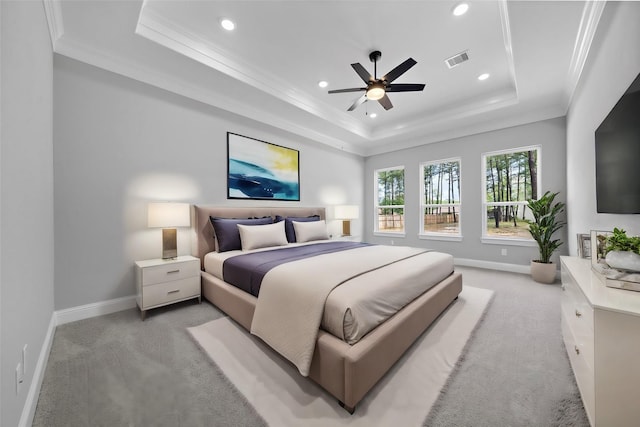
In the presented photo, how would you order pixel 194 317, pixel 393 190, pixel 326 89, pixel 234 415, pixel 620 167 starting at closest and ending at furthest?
pixel 234 415 < pixel 620 167 < pixel 194 317 < pixel 326 89 < pixel 393 190

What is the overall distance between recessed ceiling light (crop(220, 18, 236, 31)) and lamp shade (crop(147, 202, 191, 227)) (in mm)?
1969

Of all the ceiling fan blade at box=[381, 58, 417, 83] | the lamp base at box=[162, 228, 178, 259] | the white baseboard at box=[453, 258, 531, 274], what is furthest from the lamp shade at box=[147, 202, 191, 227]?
the white baseboard at box=[453, 258, 531, 274]

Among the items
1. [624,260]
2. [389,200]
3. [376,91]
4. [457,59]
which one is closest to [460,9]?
[457,59]

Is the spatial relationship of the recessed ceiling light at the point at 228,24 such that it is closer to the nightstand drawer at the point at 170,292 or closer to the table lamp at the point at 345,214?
the nightstand drawer at the point at 170,292

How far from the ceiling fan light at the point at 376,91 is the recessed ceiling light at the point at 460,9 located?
0.87m

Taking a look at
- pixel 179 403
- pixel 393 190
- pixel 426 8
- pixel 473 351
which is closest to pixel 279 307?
pixel 179 403

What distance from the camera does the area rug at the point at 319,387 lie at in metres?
1.30

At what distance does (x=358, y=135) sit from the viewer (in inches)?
202

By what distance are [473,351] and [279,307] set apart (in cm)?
158

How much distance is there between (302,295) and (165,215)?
199 cm

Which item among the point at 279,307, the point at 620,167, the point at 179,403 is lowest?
the point at 179,403

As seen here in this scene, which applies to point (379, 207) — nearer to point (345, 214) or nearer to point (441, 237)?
point (345, 214)

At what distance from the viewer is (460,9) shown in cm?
221

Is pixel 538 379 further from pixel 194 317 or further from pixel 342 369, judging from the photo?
pixel 194 317
